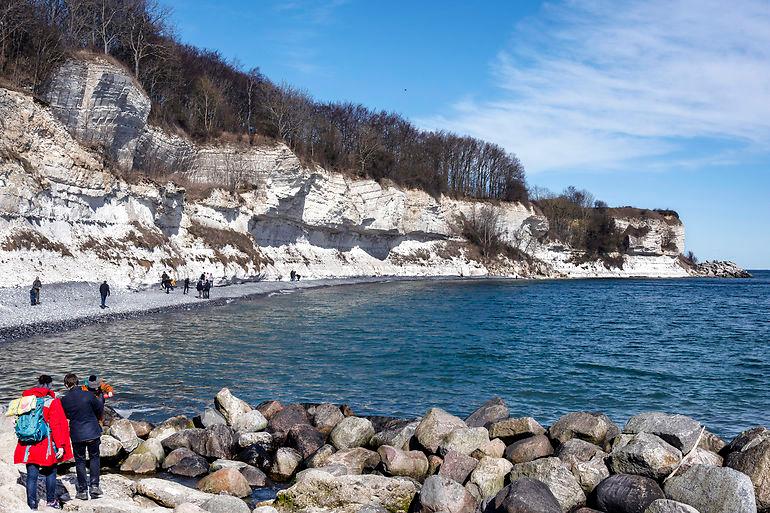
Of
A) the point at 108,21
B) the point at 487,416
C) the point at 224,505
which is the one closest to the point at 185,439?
the point at 224,505

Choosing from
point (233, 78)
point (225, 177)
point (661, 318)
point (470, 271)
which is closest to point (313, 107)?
point (233, 78)

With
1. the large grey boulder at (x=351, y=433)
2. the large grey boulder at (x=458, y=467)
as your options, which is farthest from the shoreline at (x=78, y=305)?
the large grey boulder at (x=458, y=467)

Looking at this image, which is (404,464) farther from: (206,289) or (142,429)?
(206,289)

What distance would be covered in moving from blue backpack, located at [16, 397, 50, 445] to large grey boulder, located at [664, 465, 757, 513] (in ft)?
27.7

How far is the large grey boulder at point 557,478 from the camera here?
363 inches

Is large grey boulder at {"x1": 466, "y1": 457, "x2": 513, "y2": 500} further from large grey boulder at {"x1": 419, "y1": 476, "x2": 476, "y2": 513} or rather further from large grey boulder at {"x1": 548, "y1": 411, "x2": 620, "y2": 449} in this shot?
large grey boulder at {"x1": 548, "y1": 411, "x2": 620, "y2": 449}

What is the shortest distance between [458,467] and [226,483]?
3772 millimetres

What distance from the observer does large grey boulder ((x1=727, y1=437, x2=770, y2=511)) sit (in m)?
8.90

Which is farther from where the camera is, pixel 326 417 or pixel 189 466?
pixel 326 417

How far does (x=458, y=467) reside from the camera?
10.3 metres

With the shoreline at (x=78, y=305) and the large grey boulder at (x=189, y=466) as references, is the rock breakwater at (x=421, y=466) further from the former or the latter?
the shoreline at (x=78, y=305)

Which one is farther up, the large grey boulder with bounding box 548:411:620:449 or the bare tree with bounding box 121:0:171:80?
the bare tree with bounding box 121:0:171:80

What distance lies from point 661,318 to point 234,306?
28.8 metres

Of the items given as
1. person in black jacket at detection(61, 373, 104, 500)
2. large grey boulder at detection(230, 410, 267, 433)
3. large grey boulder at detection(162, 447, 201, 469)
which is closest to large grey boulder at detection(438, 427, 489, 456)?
large grey boulder at detection(230, 410, 267, 433)
